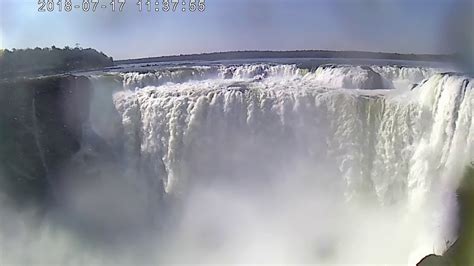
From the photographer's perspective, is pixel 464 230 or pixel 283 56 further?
pixel 283 56

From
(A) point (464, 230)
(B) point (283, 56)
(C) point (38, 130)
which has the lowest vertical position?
(A) point (464, 230)

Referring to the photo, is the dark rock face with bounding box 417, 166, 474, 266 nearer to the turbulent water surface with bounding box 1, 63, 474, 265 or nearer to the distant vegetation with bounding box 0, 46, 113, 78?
the turbulent water surface with bounding box 1, 63, 474, 265

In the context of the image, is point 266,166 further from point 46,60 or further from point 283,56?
point 46,60

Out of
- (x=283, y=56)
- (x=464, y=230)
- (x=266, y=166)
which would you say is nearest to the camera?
(x=464, y=230)

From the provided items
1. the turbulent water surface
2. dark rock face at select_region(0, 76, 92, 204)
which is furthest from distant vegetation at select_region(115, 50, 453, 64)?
dark rock face at select_region(0, 76, 92, 204)

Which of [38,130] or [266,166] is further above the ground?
[38,130]

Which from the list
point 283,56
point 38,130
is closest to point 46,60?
point 38,130
